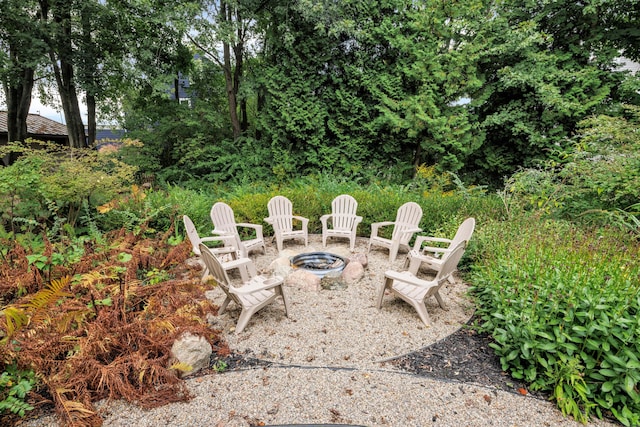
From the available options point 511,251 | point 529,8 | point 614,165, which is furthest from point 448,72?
point 511,251

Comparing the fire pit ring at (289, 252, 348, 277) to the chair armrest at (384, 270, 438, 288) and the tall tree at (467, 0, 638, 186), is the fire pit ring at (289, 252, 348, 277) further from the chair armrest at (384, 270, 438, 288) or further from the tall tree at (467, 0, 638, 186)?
the tall tree at (467, 0, 638, 186)

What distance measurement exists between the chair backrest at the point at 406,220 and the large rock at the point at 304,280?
62.7 inches

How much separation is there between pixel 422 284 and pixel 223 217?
2.99 m

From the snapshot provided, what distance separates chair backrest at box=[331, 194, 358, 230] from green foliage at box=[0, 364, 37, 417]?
4021mm

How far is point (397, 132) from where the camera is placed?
314 inches

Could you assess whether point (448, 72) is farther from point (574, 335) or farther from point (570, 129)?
point (574, 335)

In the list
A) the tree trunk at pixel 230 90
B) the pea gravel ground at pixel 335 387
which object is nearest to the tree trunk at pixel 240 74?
the tree trunk at pixel 230 90

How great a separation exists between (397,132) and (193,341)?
23.6 feet

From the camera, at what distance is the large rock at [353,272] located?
13.0ft

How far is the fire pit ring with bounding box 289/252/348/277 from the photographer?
4016 millimetres

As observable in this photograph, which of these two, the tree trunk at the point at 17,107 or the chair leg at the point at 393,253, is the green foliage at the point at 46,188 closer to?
the chair leg at the point at 393,253

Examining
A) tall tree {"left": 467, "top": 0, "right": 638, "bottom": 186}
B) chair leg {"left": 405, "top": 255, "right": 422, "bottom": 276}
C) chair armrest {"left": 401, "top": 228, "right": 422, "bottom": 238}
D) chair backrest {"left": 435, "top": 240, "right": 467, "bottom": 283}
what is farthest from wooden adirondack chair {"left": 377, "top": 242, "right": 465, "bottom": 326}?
tall tree {"left": 467, "top": 0, "right": 638, "bottom": 186}

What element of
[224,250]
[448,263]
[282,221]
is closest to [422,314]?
[448,263]

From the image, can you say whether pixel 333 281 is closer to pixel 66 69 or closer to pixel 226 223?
pixel 226 223
